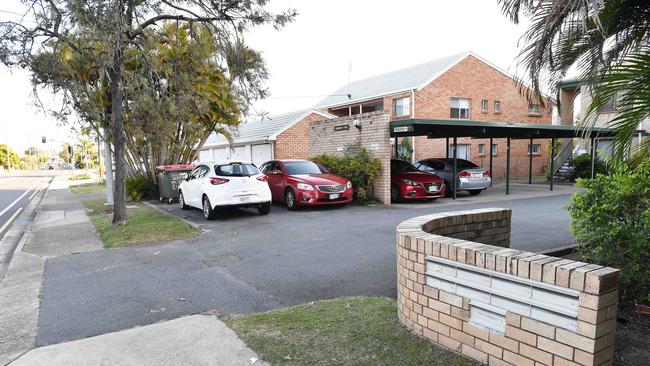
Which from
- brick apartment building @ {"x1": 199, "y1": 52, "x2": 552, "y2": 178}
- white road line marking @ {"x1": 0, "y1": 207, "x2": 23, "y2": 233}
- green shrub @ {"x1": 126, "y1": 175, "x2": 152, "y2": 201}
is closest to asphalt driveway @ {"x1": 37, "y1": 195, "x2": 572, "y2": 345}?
white road line marking @ {"x1": 0, "y1": 207, "x2": 23, "y2": 233}

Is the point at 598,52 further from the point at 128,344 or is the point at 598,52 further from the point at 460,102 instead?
the point at 460,102

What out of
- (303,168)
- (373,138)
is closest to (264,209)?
(303,168)

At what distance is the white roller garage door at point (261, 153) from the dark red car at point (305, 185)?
28.1 ft

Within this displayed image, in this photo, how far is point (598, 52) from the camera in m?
5.14

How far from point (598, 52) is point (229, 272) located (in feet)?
18.1

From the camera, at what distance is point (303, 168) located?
45.0 feet

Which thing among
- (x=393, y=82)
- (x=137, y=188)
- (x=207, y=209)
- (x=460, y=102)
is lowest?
(x=207, y=209)

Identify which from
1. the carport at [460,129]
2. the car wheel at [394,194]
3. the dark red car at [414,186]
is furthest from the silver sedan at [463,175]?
the car wheel at [394,194]

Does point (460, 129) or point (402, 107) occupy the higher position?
point (402, 107)

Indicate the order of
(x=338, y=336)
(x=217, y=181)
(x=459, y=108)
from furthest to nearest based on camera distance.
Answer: (x=459, y=108), (x=217, y=181), (x=338, y=336)

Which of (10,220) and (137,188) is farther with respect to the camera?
(137,188)

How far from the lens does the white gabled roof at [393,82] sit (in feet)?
81.1

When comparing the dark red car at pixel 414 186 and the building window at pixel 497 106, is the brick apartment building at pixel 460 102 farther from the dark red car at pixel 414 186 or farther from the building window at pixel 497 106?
the dark red car at pixel 414 186

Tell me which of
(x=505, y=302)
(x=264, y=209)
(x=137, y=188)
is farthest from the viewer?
(x=137, y=188)
